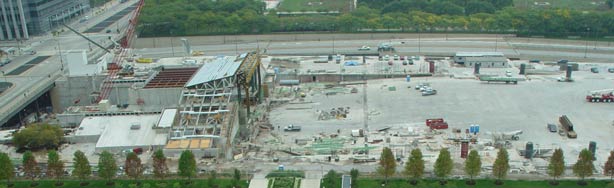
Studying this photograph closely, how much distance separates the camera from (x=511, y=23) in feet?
250

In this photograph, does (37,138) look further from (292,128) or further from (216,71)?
(292,128)

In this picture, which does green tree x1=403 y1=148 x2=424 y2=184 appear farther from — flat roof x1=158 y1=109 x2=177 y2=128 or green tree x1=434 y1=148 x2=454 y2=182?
flat roof x1=158 y1=109 x2=177 y2=128

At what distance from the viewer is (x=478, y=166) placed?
33.2 metres

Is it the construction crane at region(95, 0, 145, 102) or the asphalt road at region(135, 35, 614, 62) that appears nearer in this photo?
the construction crane at region(95, 0, 145, 102)

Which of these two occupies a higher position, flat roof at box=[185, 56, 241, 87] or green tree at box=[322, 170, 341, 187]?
flat roof at box=[185, 56, 241, 87]

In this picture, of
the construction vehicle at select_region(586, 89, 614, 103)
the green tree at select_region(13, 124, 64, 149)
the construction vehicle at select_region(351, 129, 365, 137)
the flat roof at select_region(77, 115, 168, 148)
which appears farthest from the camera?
the construction vehicle at select_region(586, 89, 614, 103)

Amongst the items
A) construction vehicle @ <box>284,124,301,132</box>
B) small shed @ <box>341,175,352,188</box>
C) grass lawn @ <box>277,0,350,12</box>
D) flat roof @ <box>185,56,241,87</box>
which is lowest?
small shed @ <box>341,175,352,188</box>

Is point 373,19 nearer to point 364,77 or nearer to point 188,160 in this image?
point 364,77

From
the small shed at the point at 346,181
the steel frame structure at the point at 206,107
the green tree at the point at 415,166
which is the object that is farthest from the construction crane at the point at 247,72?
the green tree at the point at 415,166

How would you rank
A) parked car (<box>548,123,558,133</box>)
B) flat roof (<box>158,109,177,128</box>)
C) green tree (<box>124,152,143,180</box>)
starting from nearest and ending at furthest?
green tree (<box>124,152,143,180</box>)
flat roof (<box>158,109,177,128</box>)
parked car (<box>548,123,558,133</box>)

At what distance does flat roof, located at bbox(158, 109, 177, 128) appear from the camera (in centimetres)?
4138

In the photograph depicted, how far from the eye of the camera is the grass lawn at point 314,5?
98.7m

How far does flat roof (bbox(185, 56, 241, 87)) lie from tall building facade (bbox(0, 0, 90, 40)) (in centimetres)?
3881

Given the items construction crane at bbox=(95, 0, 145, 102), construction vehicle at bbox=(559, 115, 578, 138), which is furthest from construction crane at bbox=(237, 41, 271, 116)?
construction vehicle at bbox=(559, 115, 578, 138)
